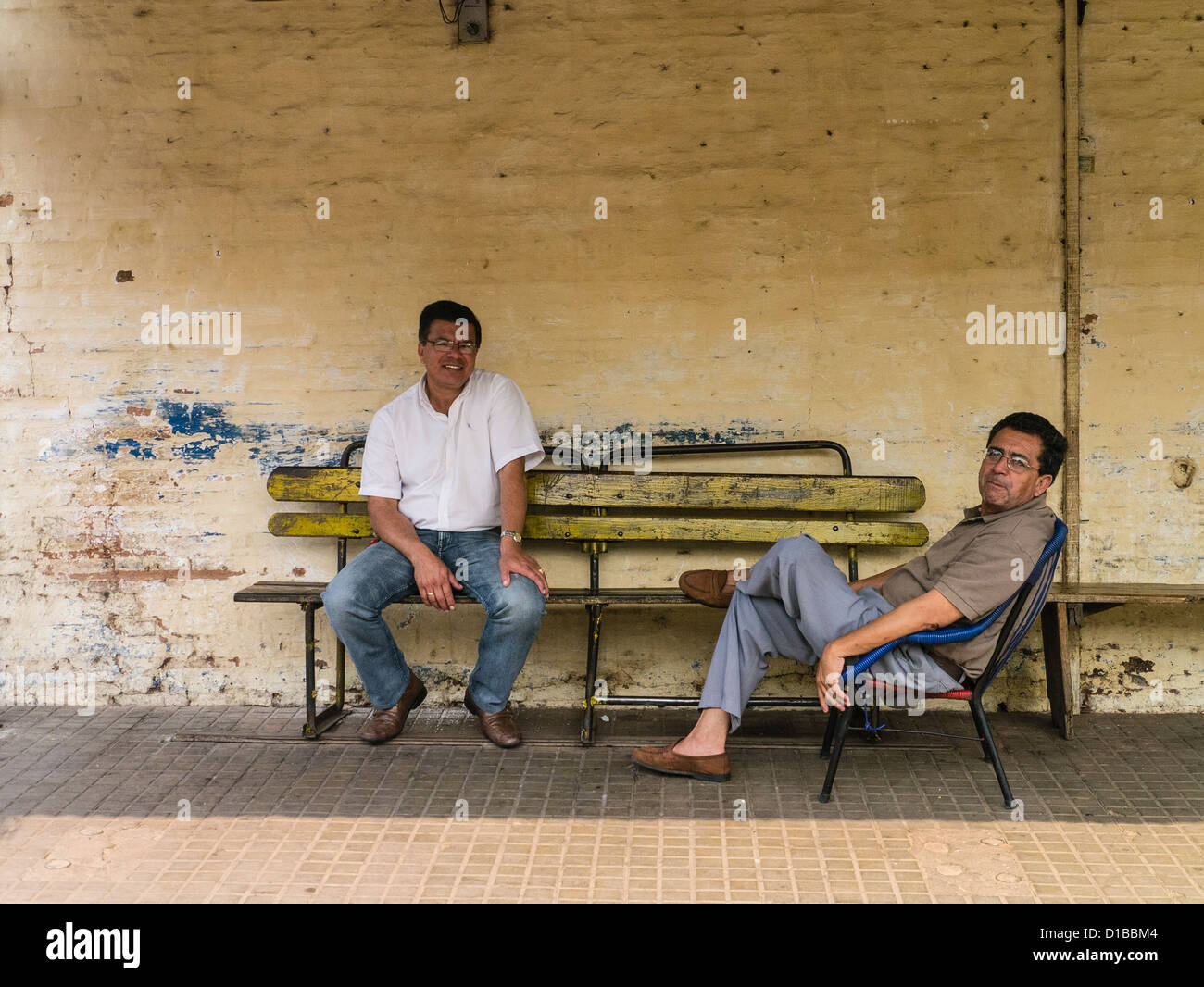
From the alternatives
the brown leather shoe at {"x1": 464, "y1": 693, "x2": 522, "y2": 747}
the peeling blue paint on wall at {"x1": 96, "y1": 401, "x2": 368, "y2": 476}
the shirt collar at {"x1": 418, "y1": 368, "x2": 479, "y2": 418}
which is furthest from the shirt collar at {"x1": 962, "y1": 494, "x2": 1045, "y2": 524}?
the peeling blue paint on wall at {"x1": 96, "y1": 401, "x2": 368, "y2": 476}

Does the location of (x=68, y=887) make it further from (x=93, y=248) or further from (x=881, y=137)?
(x=881, y=137)

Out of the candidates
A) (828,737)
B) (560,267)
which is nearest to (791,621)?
(828,737)

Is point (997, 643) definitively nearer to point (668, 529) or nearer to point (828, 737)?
point (828, 737)

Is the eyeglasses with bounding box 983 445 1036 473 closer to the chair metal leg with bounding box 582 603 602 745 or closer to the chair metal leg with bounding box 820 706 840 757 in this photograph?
the chair metal leg with bounding box 820 706 840 757

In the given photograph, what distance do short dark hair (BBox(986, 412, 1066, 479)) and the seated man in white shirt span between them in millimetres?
1834

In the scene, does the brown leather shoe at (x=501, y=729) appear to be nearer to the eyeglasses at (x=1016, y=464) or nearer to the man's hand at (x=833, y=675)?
the man's hand at (x=833, y=675)

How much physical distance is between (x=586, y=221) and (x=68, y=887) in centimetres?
320

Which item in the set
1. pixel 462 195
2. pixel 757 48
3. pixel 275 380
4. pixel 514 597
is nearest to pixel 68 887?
pixel 514 597

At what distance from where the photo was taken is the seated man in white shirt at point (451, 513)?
427cm

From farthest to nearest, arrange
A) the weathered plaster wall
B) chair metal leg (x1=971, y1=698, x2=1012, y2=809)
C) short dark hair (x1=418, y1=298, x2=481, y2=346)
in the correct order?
the weathered plaster wall < short dark hair (x1=418, y1=298, x2=481, y2=346) < chair metal leg (x1=971, y1=698, x2=1012, y2=809)

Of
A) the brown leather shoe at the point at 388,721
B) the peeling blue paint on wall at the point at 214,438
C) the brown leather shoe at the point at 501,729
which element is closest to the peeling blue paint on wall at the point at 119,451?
the peeling blue paint on wall at the point at 214,438

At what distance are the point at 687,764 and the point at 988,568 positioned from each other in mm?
1245

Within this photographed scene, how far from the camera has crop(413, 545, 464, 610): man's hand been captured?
4207 mm

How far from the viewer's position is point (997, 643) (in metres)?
3.60
